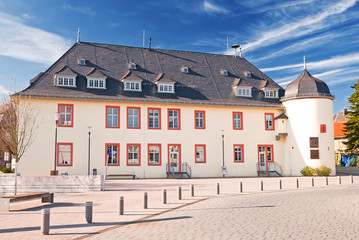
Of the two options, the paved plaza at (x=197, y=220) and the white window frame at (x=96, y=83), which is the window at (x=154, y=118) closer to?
the white window frame at (x=96, y=83)

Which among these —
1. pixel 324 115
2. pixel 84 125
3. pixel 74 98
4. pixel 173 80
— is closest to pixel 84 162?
pixel 84 125

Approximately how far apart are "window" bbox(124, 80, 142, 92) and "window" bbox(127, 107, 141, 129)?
1.80 m

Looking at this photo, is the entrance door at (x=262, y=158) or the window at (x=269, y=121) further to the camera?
the window at (x=269, y=121)

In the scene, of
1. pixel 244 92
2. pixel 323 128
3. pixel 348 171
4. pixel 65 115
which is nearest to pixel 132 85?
pixel 65 115

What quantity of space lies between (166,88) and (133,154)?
21.9 feet

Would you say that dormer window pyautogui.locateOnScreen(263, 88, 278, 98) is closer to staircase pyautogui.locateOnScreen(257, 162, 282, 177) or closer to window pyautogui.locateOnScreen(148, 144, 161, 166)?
staircase pyautogui.locateOnScreen(257, 162, 282, 177)

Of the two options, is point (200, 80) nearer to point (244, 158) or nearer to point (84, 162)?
point (244, 158)

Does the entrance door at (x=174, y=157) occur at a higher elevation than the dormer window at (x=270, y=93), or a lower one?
lower

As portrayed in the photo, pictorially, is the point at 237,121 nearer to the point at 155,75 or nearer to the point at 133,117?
the point at 155,75

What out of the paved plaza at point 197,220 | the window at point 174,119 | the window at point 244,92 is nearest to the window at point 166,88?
the window at point 174,119

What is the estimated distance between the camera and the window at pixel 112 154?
102 feet

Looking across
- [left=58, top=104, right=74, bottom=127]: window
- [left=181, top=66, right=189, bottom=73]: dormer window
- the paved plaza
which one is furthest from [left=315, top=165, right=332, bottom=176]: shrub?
[left=58, top=104, right=74, bottom=127]: window

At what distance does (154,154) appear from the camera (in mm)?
32531

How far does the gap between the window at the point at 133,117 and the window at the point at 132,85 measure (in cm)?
180
